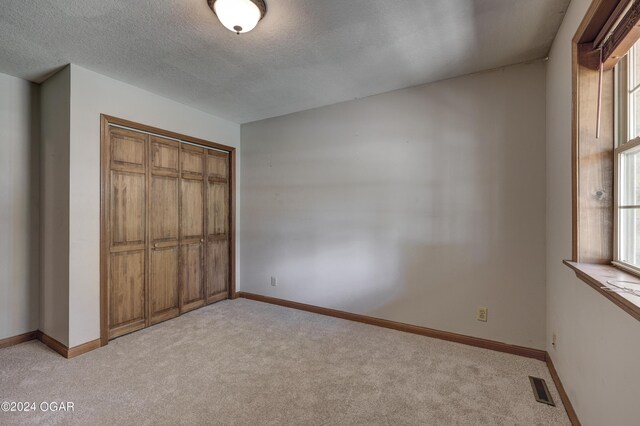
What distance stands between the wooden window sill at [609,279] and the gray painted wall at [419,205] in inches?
38.2

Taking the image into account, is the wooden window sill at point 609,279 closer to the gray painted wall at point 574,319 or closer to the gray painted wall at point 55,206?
the gray painted wall at point 574,319

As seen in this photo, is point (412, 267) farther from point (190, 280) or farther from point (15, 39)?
point (15, 39)

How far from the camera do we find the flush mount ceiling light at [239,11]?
64.1 inches

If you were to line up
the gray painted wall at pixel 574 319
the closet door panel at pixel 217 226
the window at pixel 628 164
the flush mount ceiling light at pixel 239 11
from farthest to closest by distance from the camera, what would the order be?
the closet door panel at pixel 217 226
the flush mount ceiling light at pixel 239 11
the window at pixel 628 164
the gray painted wall at pixel 574 319

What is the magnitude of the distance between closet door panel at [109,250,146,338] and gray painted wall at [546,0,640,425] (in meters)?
3.59

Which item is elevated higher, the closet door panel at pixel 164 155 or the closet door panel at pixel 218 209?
the closet door panel at pixel 164 155

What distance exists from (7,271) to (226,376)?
2364 mm

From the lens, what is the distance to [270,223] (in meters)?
3.92

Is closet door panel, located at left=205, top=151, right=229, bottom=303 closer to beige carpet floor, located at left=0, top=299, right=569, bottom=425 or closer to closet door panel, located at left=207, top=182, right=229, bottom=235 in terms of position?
closet door panel, located at left=207, top=182, right=229, bottom=235

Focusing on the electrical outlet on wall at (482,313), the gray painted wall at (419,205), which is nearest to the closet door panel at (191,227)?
the gray painted wall at (419,205)

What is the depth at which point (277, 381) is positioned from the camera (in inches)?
81.9

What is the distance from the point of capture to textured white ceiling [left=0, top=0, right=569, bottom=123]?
1781mm

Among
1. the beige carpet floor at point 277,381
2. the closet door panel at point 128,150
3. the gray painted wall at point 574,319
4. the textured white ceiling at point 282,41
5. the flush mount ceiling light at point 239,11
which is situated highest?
the textured white ceiling at point 282,41

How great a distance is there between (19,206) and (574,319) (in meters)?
4.51
